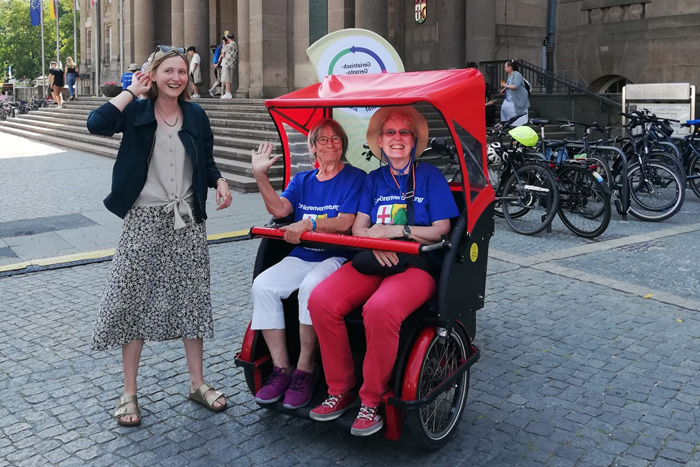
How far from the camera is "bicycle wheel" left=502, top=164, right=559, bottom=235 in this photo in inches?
354

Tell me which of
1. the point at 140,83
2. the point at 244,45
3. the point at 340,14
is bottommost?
the point at 140,83

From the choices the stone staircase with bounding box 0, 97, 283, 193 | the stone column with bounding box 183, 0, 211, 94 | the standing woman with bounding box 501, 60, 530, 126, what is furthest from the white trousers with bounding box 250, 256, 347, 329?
the stone column with bounding box 183, 0, 211, 94

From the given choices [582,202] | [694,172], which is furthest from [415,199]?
[694,172]

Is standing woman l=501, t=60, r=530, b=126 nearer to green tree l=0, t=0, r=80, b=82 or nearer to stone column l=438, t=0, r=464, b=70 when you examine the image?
stone column l=438, t=0, r=464, b=70

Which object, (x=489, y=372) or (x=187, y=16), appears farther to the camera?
(x=187, y=16)

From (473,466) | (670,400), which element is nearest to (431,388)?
(473,466)

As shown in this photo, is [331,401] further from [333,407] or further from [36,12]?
[36,12]

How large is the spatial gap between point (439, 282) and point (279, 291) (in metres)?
0.83

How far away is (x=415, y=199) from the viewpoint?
4.04 metres

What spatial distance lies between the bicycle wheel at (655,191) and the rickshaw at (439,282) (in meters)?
6.61

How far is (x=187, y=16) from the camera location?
25500 millimetres

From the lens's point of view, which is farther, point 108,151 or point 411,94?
point 108,151

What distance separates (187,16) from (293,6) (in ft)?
21.1

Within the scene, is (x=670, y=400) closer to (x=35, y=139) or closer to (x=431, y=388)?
(x=431, y=388)
